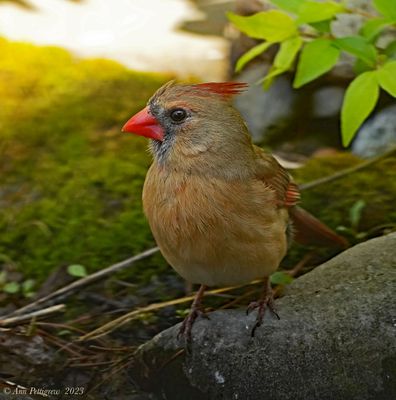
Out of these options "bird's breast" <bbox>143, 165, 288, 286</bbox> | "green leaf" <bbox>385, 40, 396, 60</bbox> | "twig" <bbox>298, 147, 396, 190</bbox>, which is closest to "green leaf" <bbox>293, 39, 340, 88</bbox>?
"green leaf" <bbox>385, 40, 396, 60</bbox>

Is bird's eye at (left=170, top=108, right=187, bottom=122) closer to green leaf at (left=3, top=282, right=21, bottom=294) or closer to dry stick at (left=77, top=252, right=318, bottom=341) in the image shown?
dry stick at (left=77, top=252, right=318, bottom=341)

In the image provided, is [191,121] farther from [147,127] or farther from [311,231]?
[311,231]

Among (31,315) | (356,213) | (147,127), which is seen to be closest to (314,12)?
(147,127)

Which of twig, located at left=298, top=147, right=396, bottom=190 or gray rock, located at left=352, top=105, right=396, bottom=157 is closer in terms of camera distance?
twig, located at left=298, top=147, right=396, bottom=190

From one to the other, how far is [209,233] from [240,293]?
783mm

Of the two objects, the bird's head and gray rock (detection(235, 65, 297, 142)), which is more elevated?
the bird's head

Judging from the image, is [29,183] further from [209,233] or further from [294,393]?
[294,393]

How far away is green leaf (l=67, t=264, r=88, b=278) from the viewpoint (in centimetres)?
383

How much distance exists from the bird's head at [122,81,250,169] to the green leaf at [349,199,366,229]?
1003 millimetres

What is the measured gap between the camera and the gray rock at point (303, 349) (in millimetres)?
2914

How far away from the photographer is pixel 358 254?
134 inches

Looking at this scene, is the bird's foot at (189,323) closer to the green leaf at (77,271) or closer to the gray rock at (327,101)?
the green leaf at (77,271)

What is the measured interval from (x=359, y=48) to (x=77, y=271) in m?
1.56

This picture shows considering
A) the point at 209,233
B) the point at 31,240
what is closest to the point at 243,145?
the point at 209,233
